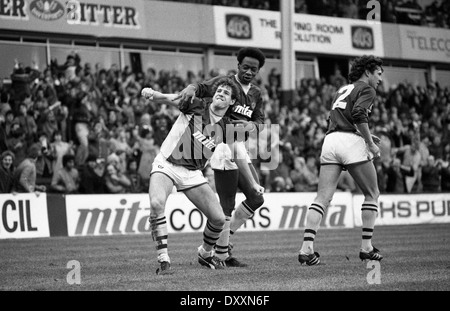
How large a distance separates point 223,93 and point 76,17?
19110mm

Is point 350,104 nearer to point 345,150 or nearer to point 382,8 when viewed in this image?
point 345,150

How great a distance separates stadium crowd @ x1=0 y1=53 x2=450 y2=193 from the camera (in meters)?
22.0

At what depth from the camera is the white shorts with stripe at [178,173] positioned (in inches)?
436

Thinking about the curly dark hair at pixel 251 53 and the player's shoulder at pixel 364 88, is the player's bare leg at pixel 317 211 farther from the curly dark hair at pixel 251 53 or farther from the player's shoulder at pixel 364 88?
the curly dark hair at pixel 251 53

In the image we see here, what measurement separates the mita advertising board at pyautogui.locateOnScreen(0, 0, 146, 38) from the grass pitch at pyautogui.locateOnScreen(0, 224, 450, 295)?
36.8 feet

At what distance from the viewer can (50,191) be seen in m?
21.7

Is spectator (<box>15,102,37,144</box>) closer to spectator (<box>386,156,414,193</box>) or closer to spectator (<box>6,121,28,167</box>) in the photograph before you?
spectator (<box>6,121,28,167</box>)

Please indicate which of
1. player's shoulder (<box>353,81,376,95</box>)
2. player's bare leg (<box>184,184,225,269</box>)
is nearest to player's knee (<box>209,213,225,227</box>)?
player's bare leg (<box>184,184,225,269</box>)

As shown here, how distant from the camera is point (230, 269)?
38.3 feet

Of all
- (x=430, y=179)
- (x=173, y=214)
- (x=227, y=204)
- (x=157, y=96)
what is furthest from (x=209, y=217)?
(x=430, y=179)

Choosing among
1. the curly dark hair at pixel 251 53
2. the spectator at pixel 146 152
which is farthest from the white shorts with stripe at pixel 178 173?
the spectator at pixel 146 152

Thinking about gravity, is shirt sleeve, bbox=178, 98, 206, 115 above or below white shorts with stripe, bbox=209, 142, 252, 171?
above

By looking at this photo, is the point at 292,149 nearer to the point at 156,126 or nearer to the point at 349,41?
the point at 156,126

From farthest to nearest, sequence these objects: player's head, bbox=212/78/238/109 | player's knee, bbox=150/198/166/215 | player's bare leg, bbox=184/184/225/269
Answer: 1. player's head, bbox=212/78/238/109
2. player's bare leg, bbox=184/184/225/269
3. player's knee, bbox=150/198/166/215
